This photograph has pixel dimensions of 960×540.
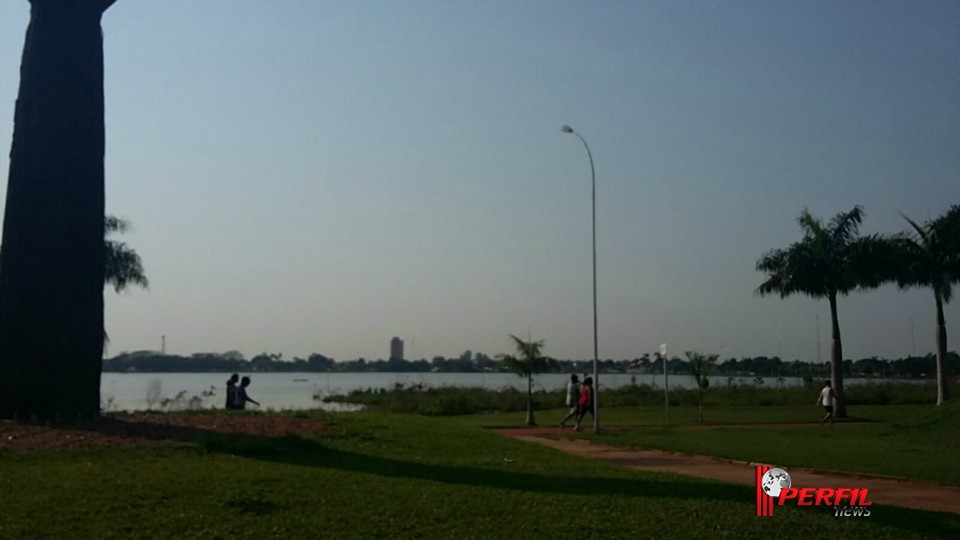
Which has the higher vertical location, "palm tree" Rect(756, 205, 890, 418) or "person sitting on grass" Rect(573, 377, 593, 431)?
"palm tree" Rect(756, 205, 890, 418)

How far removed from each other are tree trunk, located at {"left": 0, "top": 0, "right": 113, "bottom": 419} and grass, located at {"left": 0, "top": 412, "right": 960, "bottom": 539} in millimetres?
4109

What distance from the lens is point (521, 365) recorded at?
35.7 meters

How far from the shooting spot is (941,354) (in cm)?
3925

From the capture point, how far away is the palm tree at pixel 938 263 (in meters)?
39.3

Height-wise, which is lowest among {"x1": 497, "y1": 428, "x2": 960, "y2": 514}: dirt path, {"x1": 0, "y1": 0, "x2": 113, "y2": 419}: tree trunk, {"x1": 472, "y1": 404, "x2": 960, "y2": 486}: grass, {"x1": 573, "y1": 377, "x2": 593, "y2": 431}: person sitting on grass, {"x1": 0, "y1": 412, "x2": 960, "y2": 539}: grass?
{"x1": 497, "y1": 428, "x2": 960, "y2": 514}: dirt path

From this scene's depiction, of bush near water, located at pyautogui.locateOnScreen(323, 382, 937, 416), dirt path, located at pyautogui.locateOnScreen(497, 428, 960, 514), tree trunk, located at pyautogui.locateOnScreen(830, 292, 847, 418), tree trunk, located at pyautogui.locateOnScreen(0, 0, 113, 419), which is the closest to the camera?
dirt path, located at pyautogui.locateOnScreen(497, 428, 960, 514)

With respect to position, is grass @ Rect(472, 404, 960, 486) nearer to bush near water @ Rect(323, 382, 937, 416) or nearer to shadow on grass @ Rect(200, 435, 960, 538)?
shadow on grass @ Rect(200, 435, 960, 538)

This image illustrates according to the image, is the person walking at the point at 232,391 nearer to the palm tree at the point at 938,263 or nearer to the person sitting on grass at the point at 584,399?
the person sitting on grass at the point at 584,399

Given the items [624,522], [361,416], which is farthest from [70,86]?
[624,522]

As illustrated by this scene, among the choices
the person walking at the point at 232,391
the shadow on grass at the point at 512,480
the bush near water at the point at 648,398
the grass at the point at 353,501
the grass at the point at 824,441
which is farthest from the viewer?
the bush near water at the point at 648,398

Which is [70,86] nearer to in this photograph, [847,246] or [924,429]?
[924,429]

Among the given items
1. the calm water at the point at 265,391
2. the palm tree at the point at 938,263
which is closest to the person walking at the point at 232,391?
the calm water at the point at 265,391

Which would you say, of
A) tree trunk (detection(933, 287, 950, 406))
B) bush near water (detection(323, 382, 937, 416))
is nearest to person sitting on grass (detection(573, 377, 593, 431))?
bush near water (detection(323, 382, 937, 416))

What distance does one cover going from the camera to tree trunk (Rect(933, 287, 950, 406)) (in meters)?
38.9
